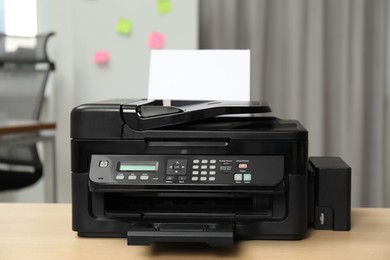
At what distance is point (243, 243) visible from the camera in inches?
42.8

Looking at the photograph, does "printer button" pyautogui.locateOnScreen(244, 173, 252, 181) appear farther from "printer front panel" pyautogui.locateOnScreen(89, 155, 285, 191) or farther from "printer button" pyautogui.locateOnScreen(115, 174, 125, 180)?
"printer button" pyautogui.locateOnScreen(115, 174, 125, 180)

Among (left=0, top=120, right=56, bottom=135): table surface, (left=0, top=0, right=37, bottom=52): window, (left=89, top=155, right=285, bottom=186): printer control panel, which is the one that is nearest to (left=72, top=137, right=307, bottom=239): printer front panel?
(left=89, top=155, right=285, bottom=186): printer control panel

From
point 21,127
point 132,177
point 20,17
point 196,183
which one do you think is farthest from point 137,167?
point 20,17

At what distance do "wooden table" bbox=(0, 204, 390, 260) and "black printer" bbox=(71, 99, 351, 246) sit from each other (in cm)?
3

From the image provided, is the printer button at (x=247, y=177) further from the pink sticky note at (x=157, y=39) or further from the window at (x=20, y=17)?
the window at (x=20, y=17)

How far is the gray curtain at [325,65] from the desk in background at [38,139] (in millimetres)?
1021

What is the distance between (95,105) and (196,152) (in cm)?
23

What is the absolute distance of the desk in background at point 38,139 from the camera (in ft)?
8.23

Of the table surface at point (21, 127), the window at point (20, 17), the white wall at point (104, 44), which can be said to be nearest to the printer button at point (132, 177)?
the table surface at point (21, 127)

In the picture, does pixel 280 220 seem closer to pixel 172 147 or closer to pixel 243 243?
pixel 243 243

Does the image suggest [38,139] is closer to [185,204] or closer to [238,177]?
[185,204]

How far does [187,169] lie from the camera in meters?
1.07

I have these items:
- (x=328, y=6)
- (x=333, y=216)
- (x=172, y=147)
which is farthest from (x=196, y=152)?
(x=328, y=6)

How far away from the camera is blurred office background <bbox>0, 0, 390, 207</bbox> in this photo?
3.00 m
